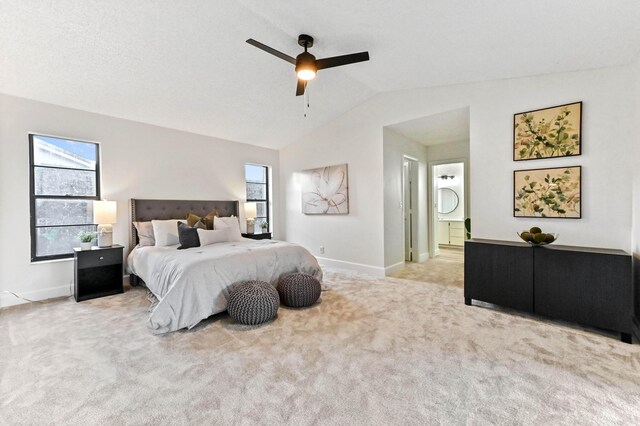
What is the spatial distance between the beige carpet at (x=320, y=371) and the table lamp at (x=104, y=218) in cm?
105

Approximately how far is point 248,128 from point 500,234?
4282 millimetres

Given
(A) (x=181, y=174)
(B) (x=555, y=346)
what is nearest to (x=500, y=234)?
(B) (x=555, y=346)

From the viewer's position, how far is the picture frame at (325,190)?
201 inches

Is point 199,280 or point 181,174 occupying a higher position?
point 181,174

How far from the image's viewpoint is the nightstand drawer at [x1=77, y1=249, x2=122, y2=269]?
138 inches

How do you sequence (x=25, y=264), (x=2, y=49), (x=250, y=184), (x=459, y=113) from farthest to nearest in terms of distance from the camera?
(x=250, y=184) → (x=459, y=113) → (x=25, y=264) → (x=2, y=49)

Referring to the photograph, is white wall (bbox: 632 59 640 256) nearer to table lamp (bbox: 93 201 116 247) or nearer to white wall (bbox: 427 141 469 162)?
white wall (bbox: 427 141 469 162)

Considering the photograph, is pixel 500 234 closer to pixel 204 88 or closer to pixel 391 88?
pixel 391 88

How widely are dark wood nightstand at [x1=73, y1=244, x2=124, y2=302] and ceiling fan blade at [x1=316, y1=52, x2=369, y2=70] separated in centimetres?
350

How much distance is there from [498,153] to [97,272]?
5.36 m

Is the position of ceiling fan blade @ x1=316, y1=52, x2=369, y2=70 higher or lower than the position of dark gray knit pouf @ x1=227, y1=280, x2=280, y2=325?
→ higher

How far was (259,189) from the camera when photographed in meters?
6.21

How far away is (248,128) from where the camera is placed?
510 centimetres

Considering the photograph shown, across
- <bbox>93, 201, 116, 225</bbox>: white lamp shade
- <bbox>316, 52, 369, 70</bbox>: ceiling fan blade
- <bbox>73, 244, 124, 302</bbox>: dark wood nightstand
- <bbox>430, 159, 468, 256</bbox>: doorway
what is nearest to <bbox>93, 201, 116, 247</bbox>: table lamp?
<bbox>93, 201, 116, 225</bbox>: white lamp shade
